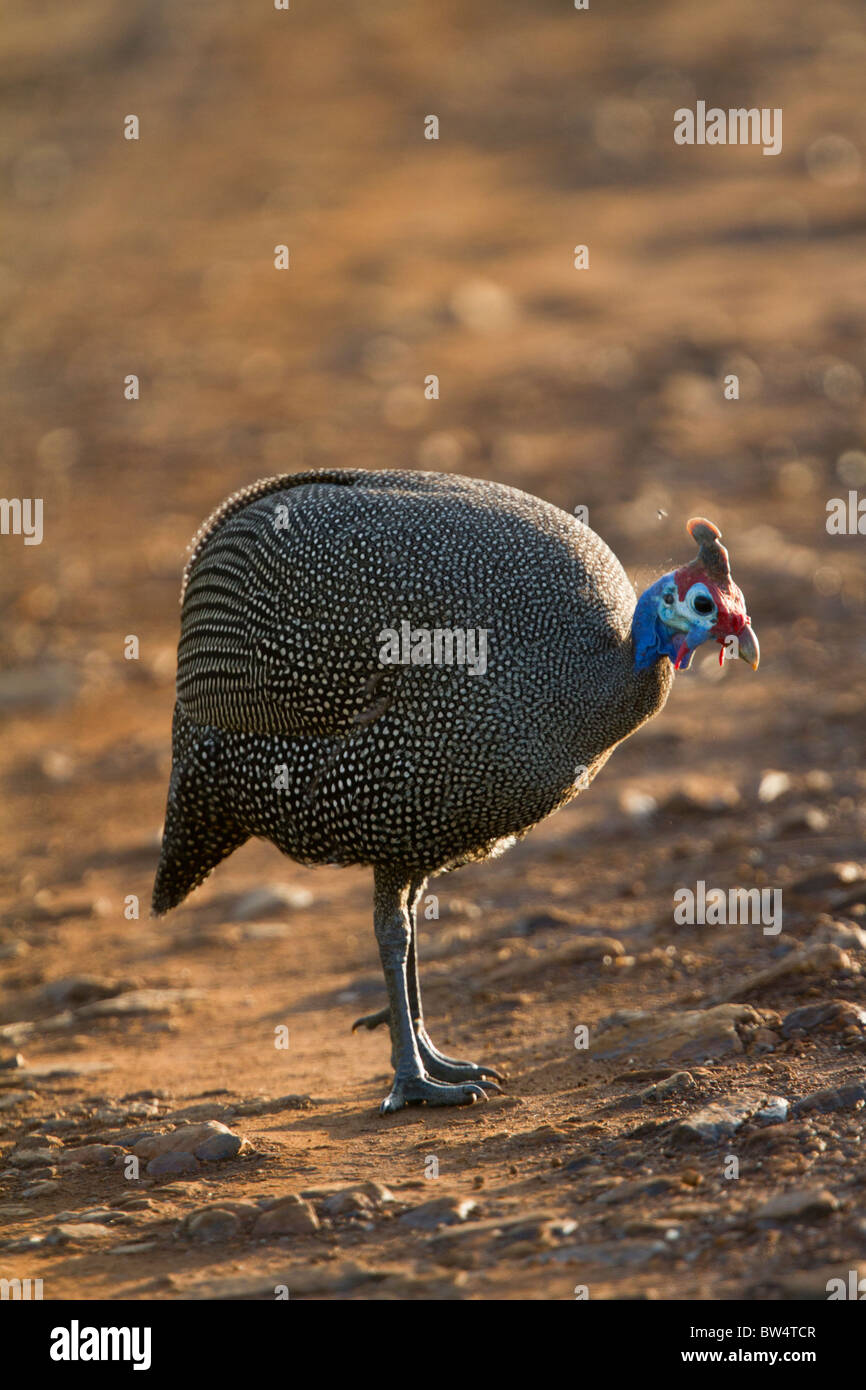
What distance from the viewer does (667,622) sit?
4848 millimetres

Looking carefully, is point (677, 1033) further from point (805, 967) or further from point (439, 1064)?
point (439, 1064)

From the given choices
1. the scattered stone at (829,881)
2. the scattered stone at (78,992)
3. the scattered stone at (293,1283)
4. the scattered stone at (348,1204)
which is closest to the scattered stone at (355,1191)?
the scattered stone at (348,1204)

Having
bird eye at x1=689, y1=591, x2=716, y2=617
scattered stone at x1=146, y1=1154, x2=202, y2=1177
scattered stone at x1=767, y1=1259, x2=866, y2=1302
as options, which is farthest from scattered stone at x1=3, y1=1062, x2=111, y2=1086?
scattered stone at x1=767, y1=1259, x2=866, y2=1302

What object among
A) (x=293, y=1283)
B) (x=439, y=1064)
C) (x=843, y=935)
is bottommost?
(x=293, y=1283)

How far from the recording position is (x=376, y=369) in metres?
15.3

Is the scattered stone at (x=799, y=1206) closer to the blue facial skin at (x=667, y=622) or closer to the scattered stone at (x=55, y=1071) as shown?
the blue facial skin at (x=667, y=622)

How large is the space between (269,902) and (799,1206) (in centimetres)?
374

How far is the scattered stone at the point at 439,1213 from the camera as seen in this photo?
160 inches

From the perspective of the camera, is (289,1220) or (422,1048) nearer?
(289,1220)

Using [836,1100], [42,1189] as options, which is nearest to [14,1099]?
[42,1189]

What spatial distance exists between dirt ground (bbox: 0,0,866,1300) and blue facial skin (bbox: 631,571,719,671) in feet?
0.68

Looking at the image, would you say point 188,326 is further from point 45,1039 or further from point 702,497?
point 45,1039

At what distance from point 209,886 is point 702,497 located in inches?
218

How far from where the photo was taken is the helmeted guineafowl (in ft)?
15.6
